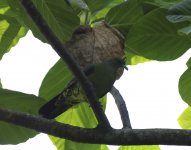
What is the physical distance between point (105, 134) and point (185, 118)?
1.29m

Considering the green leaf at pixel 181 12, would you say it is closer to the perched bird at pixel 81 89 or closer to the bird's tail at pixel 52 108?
the perched bird at pixel 81 89

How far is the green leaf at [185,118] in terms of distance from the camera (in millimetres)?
3094

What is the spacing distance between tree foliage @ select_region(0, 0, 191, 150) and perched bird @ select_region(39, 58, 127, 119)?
0.42 feet

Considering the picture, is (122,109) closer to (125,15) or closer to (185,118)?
(125,15)

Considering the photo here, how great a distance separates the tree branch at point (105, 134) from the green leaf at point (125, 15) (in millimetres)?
953

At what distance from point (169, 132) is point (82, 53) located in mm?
983

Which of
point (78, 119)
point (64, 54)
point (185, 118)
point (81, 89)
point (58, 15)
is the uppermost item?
point (64, 54)

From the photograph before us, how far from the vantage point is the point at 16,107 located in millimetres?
2527

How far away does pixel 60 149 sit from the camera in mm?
2945

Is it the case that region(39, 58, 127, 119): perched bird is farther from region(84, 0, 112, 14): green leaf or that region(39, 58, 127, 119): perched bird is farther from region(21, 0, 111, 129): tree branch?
region(21, 0, 111, 129): tree branch

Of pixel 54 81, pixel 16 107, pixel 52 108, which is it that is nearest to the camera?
pixel 52 108

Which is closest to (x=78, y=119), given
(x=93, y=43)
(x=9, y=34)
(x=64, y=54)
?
(x=93, y=43)

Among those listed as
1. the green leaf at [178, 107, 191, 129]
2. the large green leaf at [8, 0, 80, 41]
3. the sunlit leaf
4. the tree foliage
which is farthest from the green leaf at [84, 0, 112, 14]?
the green leaf at [178, 107, 191, 129]

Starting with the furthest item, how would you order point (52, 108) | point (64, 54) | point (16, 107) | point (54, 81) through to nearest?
point (54, 81) < point (16, 107) < point (52, 108) < point (64, 54)
